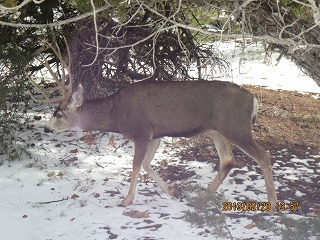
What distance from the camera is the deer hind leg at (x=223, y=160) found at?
6.84 m

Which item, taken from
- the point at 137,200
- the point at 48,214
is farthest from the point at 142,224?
the point at 48,214

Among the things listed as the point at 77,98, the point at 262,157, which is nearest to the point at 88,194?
the point at 77,98

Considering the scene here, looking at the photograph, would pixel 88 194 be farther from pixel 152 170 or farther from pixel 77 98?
pixel 77 98

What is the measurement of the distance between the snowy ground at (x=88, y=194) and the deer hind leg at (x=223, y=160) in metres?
0.18

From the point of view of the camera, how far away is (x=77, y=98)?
6.99m

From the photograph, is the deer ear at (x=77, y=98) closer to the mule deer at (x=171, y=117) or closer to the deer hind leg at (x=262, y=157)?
the mule deer at (x=171, y=117)

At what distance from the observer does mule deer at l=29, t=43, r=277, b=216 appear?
20.8ft

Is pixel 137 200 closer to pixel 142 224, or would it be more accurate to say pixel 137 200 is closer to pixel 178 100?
pixel 142 224

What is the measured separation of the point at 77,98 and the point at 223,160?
2076 mm

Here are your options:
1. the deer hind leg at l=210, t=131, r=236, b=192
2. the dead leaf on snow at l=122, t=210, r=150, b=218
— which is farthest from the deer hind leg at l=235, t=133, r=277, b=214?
the dead leaf on snow at l=122, t=210, r=150, b=218

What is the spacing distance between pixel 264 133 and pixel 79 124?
3473 mm

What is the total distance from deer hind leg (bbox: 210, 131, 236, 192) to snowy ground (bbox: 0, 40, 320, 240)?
180mm

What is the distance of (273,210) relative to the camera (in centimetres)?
609

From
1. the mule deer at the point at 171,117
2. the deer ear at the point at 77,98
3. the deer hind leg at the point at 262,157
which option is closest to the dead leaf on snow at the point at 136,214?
the mule deer at the point at 171,117
